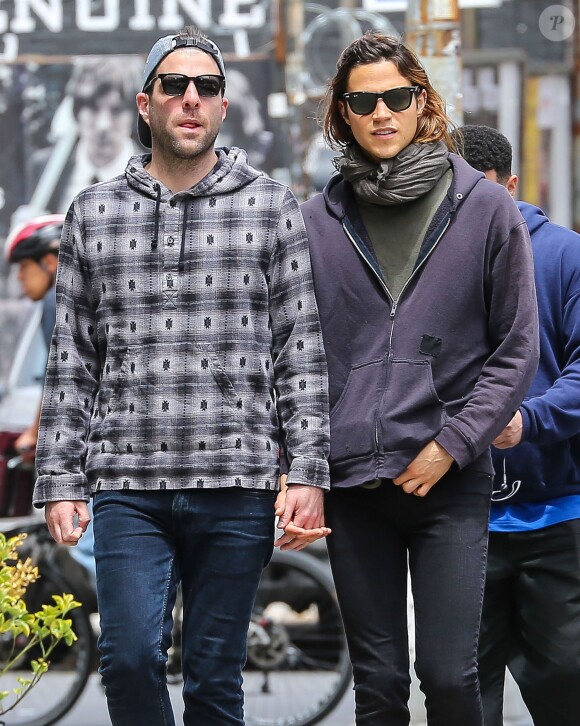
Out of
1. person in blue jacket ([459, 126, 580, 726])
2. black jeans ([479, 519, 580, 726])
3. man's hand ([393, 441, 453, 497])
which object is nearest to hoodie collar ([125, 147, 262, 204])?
person in blue jacket ([459, 126, 580, 726])

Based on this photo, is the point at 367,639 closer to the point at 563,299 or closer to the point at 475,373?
the point at 475,373

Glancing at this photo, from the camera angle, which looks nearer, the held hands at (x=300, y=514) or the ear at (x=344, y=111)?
the held hands at (x=300, y=514)

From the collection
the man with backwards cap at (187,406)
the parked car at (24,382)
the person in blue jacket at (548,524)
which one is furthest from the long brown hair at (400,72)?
the parked car at (24,382)

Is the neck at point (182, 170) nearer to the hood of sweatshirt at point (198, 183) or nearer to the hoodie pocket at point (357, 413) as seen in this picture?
Answer: the hood of sweatshirt at point (198, 183)

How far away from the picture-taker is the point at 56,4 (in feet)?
30.8

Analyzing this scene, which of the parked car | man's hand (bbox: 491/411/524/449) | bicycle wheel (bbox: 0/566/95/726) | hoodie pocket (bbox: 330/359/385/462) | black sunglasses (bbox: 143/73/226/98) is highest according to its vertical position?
black sunglasses (bbox: 143/73/226/98)

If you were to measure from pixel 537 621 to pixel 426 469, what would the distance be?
92cm

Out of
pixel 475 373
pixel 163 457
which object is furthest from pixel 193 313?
pixel 475 373

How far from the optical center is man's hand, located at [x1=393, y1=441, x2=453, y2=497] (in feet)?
11.2

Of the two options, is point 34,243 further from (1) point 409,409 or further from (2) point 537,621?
(1) point 409,409

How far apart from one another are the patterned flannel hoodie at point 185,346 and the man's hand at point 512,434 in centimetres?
51

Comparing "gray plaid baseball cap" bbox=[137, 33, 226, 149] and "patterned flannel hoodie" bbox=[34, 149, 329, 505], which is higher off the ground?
"gray plaid baseball cap" bbox=[137, 33, 226, 149]

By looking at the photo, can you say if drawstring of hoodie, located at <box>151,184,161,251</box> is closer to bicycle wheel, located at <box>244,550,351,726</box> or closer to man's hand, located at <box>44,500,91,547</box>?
man's hand, located at <box>44,500,91,547</box>

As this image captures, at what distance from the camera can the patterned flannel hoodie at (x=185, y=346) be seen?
348 cm
